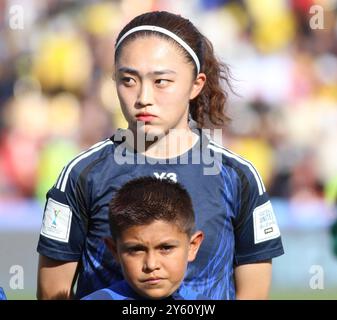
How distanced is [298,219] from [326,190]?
363 millimetres

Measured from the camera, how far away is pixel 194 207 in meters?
2.40

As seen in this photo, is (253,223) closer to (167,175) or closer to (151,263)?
(167,175)

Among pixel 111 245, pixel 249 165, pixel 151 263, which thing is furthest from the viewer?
pixel 249 165

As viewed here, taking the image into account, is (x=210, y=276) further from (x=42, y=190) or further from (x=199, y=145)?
(x=42, y=190)

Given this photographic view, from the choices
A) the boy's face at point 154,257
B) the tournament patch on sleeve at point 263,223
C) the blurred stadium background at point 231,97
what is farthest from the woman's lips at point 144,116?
the blurred stadium background at point 231,97

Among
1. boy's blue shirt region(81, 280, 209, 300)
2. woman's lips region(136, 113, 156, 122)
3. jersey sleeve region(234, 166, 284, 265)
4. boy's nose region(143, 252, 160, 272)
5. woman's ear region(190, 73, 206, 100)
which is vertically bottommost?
boy's blue shirt region(81, 280, 209, 300)

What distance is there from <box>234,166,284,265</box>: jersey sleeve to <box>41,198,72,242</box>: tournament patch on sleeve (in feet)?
1.60

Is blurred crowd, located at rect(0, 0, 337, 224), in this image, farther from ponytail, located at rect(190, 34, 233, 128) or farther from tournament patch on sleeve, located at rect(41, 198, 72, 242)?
tournament patch on sleeve, located at rect(41, 198, 72, 242)

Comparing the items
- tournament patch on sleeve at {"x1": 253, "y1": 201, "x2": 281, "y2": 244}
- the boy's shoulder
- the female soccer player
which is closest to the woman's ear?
the female soccer player

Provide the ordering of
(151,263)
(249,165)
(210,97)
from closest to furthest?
(151,263)
(249,165)
(210,97)

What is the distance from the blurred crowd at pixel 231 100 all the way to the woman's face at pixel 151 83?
3.31 meters

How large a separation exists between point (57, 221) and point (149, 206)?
33cm

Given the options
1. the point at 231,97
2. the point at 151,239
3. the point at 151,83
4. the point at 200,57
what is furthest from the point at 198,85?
the point at 231,97

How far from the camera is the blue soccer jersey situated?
2.40m
